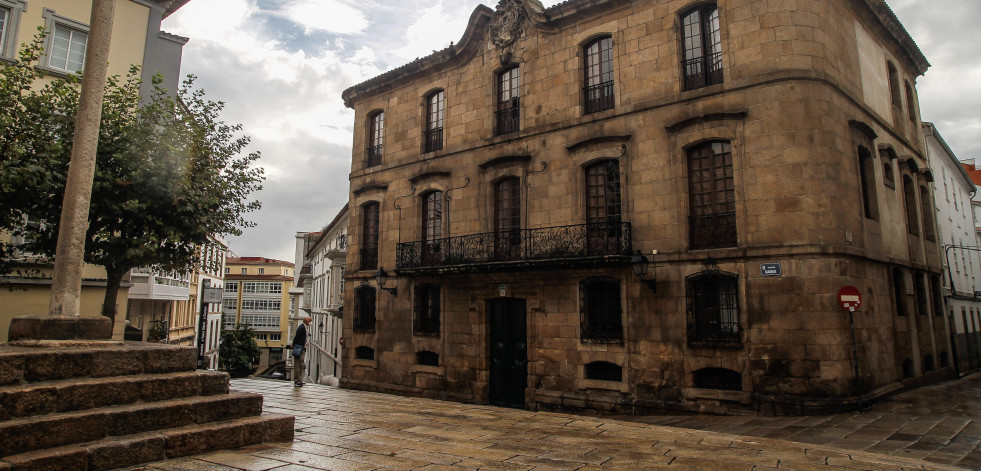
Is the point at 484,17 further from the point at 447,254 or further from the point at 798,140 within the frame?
the point at 798,140

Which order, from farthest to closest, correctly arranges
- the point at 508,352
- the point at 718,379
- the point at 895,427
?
1. the point at 508,352
2. the point at 718,379
3. the point at 895,427

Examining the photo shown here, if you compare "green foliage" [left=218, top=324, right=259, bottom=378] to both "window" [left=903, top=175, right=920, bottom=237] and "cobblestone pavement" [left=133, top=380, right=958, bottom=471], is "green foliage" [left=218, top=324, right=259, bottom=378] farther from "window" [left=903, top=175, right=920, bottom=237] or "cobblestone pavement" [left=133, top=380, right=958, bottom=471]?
"window" [left=903, top=175, right=920, bottom=237]

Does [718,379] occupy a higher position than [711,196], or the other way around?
[711,196]

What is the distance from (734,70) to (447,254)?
9231 millimetres

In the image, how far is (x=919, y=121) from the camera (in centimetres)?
1952

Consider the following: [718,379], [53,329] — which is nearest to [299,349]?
[53,329]

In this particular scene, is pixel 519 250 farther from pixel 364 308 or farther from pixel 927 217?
pixel 927 217

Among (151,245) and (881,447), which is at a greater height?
(151,245)

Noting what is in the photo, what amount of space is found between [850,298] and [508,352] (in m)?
8.63

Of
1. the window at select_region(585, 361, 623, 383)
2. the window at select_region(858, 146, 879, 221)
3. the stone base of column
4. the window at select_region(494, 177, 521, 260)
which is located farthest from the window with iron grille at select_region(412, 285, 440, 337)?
the window at select_region(858, 146, 879, 221)

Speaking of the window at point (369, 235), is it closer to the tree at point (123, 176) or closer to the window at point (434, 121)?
the window at point (434, 121)

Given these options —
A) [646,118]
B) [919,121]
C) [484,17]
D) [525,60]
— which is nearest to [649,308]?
[646,118]

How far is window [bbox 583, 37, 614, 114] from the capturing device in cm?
1575

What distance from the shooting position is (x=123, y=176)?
11984 mm
